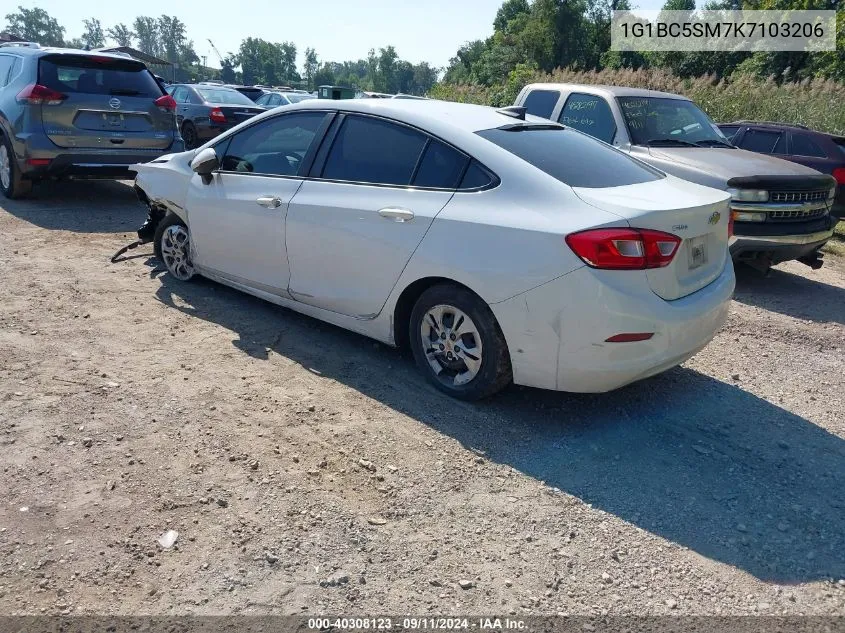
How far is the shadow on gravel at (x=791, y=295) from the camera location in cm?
643

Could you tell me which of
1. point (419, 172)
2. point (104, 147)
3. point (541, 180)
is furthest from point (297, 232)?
point (104, 147)

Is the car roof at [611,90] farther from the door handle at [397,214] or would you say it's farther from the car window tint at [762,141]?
the door handle at [397,214]

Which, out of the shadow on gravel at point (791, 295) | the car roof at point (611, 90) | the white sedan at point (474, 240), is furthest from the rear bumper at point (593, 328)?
the car roof at point (611, 90)

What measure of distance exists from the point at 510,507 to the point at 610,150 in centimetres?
265

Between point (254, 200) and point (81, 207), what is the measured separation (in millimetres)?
5236

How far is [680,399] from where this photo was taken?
431 cm

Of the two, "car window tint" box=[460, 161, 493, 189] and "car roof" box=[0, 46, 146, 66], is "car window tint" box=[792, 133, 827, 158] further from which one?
"car roof" box=[0, 46, 146, 66]

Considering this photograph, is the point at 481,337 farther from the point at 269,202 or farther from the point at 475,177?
the point at 269,202

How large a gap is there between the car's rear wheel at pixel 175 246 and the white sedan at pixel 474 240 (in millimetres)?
618

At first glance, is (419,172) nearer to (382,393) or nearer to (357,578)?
(382,393)

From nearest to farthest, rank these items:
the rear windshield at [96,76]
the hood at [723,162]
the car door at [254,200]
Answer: the car door at [254,200]
the hood at [723,162]
the rear windshield at [96,76]

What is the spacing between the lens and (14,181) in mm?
8656

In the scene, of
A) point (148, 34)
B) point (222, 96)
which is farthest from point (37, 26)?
point (222, 96)

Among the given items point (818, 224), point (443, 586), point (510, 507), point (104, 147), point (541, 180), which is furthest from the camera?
point (104, 147)
